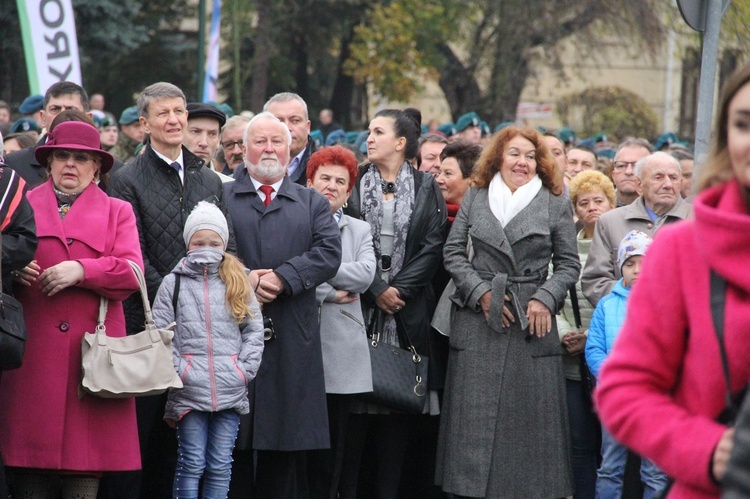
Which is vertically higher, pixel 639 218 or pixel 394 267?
pixel 639 218

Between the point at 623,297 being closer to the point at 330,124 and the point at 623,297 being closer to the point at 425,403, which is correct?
the point at 425,403


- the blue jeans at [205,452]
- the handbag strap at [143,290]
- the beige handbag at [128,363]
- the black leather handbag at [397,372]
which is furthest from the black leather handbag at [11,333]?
the black leather handbag at [397,372]

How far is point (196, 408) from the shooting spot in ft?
19.2

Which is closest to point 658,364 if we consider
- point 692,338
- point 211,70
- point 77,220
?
point 692,338

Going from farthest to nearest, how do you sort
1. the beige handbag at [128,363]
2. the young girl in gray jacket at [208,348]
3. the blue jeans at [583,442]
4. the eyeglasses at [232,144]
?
1. the eyeglasses at [232,144]
2. the blue jeans at [583,442]
3. the young girl in gray jacket at [208,348]
4. the beige handbag at [128,363]

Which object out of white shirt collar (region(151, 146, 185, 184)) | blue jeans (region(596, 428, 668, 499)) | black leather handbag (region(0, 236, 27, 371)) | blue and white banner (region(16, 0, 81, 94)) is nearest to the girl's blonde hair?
white shirt collar (region(151, 146, 185, 184))

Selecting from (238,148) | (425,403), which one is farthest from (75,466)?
(238,148)

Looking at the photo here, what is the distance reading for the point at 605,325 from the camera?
664 cm

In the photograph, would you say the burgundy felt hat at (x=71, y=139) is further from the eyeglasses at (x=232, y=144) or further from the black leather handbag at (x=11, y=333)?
the eyeglasses at (x=232, y=144)

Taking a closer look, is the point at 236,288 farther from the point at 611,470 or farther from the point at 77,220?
the point at 611,470

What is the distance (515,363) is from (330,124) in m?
16.8

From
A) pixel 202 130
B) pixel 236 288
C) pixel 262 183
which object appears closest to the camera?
pixel 236 288

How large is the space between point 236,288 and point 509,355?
1730mm

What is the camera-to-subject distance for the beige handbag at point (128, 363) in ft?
18.2
